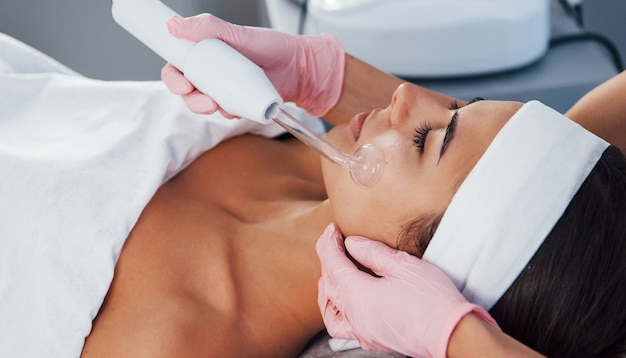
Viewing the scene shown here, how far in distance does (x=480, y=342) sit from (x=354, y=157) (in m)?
0.36

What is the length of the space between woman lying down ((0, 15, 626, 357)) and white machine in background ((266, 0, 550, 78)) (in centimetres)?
33

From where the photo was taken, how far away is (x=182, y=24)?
1.08 m

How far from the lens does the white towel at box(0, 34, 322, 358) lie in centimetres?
108

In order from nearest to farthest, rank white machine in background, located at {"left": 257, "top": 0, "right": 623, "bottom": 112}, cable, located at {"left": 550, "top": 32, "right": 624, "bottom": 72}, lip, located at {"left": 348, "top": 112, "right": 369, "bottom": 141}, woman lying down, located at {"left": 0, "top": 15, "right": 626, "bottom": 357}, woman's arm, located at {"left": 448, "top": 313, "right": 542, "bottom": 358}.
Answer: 1. woman's arm, located at {"left": 448, "top": 313, "right": 542, "bottom": 358}
2. woman lying down, located at {"left": 0, "top": 15, "right": 626, "bottom": 357}
3. lip, located at {"left": 348, "top": 112, "right": 369, "bottom": 141}
4. white machine in background, located at {"left": 257, "top": 0, "right": 623, "bottom": 112}
5. cable, located at {"left": 550, "top": 32, "right": 624, "bottom": 72}

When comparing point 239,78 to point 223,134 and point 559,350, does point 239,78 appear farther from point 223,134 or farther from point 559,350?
point 559,350

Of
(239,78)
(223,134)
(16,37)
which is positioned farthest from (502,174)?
(16,37)

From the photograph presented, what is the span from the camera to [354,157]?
111 centimetres

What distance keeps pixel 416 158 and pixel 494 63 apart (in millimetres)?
826

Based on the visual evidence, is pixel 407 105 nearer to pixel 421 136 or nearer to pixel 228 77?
pixel 421 136

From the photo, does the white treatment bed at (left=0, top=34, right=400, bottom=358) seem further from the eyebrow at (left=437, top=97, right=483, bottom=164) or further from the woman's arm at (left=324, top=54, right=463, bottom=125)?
the eyebrow at (left=437, top=97, right=483, bottom=164)

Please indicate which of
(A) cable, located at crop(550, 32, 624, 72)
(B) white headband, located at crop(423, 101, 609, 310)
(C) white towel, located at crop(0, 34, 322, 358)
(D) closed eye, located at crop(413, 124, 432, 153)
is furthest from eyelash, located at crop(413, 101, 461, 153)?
(A) cable, located at crop(550, 32, 624, 72)

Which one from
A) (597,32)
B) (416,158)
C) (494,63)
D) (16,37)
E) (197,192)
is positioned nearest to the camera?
(416,158)

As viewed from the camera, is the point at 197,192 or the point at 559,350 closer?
the point at 559,350

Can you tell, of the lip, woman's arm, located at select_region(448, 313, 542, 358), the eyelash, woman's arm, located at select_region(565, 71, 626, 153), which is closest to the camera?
woman's arm, located at select_region(448, 313, 542, 358)
